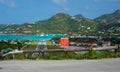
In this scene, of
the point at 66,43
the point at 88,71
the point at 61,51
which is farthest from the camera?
the point at 61,51

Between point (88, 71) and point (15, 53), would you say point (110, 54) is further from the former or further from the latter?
point (88, 71)

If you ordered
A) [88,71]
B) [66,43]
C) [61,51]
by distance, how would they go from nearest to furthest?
[88,71], [66,43], [61,51]

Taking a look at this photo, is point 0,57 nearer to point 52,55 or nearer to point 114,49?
point 52,55

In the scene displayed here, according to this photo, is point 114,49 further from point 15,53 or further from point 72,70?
point 72,70

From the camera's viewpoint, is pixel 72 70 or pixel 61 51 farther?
pixel 61 51

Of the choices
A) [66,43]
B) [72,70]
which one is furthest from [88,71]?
[66,43]

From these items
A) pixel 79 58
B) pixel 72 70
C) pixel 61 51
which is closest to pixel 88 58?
pixel 79 58

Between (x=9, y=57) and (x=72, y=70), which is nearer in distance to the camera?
(x=72, y=70)
